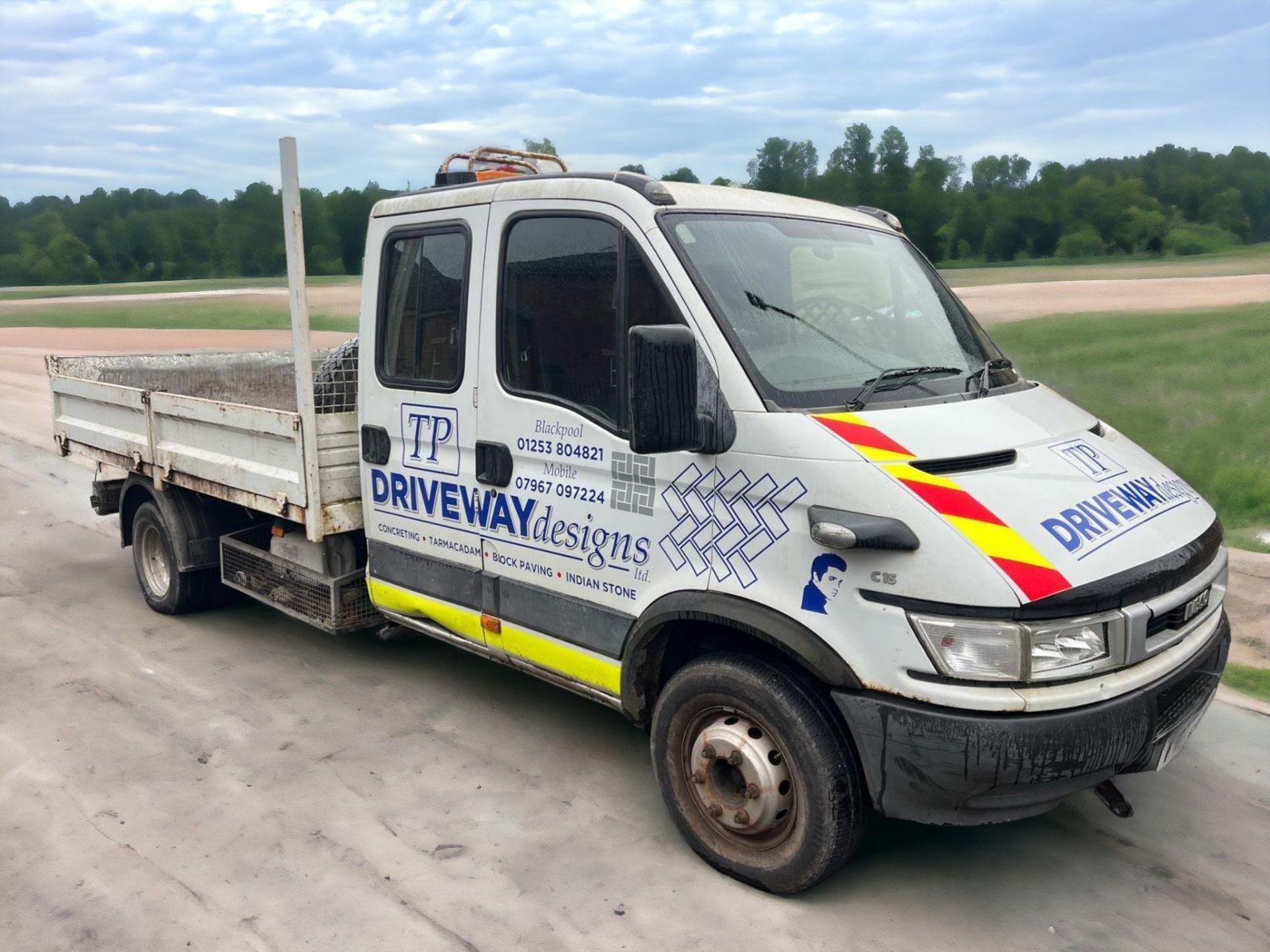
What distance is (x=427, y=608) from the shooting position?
4.80m

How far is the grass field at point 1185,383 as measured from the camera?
866 cm

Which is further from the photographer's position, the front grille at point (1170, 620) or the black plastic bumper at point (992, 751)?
the front grille at point (1170, 620)

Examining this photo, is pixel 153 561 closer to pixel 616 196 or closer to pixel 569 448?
pixel 569 448

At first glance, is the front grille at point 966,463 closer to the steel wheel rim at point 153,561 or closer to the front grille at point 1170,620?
the front grille at point 1170,620

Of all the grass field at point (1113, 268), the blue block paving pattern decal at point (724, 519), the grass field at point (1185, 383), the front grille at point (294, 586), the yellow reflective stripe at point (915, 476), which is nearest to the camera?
the yellow reflective stripe at point (915, 476)

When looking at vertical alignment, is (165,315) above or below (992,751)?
above

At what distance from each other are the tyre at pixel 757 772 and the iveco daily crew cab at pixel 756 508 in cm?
1

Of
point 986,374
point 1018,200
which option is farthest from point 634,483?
point 1018,200

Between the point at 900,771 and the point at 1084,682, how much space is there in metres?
0.60

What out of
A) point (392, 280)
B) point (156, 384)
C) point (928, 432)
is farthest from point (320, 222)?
point (928, 432)

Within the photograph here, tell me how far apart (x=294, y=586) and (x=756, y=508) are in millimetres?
3109

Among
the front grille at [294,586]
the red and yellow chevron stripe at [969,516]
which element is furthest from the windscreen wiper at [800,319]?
the front grille at [294,586]

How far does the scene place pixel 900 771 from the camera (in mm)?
3154

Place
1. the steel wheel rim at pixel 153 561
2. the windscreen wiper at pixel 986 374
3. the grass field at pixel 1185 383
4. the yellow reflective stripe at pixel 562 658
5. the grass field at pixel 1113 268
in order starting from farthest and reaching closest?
the grass field at pixel 1113 268 → the grass field at pixel 1185 383 → the steel wheel rim at pixel 153 561 → the yellow reflective stripe at pixel 562 658 → the windscreen wiper at pixel 986 374
